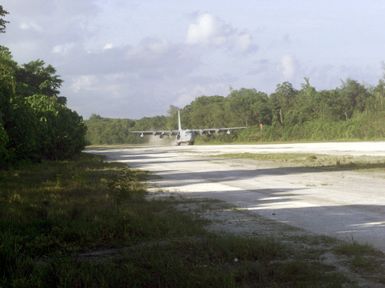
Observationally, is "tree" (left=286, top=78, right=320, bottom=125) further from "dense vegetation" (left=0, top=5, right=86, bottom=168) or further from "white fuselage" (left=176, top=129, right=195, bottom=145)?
"dense vegetation" (left=0, top=5, right=86, bottom=168)

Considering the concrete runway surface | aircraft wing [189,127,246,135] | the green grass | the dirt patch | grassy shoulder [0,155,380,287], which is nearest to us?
grassy shoulder [0,155,380,287]

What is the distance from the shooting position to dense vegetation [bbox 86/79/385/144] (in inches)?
2943

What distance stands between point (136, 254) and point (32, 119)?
20777mm

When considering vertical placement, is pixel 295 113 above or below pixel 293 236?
above

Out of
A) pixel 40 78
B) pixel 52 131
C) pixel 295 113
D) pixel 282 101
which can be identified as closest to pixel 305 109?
pixel 295 113

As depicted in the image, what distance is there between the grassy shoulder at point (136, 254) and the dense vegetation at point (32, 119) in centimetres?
786

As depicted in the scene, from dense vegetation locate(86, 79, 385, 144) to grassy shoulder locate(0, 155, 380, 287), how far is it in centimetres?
6358

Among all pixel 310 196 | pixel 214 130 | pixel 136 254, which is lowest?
pixel 310 196

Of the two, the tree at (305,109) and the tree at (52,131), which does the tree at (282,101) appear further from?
the tree at (52,131)

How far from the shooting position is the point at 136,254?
7039mm

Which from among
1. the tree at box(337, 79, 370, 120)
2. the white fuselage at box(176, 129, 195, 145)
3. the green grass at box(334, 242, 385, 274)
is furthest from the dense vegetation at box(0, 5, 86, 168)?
the tree at box(337, 79, 370, 120)

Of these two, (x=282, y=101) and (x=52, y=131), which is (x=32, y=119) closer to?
(x=52, y=131)

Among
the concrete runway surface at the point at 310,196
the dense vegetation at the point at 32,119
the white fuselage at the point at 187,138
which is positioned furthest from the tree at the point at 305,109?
the concrete runway surface at the point at 310,196

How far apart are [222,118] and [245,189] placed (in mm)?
107580
